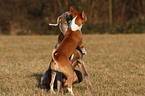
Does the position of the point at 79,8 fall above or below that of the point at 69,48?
above

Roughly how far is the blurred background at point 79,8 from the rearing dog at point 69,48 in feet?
56.2

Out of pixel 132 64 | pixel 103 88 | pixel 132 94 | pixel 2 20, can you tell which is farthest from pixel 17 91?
pixel 2 20

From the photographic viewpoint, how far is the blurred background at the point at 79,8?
22.8 meters

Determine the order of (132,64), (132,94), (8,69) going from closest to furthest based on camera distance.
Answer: (132,94) → (8,69) → (132,64)

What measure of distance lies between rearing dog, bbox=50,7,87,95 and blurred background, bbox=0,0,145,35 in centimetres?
1712

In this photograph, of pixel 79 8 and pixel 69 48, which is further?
pixel 79 8

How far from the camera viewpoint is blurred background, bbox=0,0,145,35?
74.8 feet

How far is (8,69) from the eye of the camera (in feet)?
25.8

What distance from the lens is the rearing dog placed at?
162 inches

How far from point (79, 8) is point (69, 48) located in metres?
17.5

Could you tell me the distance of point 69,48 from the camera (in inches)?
169

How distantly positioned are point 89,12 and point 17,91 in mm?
19989

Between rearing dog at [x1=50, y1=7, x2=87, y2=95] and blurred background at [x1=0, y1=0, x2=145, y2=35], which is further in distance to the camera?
blurred background at [x1=0, y1=0, x2=145, y2=35]

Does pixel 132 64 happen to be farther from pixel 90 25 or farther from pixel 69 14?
pixel 90 25
